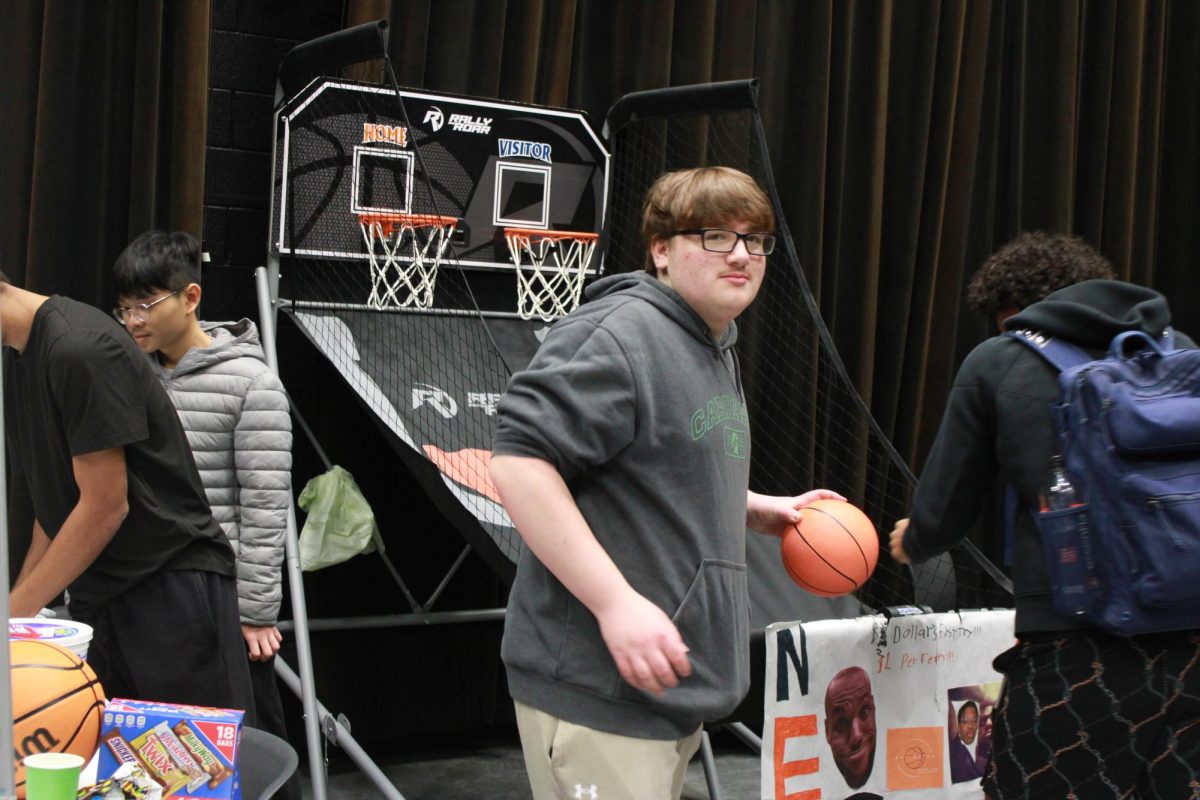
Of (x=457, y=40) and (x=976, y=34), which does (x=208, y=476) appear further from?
(x=976, y=34)

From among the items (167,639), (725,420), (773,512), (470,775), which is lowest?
(470,775)

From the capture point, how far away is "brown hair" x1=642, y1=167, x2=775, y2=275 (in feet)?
5.51

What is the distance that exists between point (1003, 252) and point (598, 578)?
1.08 metres

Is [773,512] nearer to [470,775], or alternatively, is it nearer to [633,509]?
[633,509]

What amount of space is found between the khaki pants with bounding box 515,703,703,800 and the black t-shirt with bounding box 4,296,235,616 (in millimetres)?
891

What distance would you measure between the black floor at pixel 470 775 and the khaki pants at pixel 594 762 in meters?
1.96

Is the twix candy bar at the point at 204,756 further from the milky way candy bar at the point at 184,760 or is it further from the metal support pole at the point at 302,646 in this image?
the metal support pole at the point at 302,646

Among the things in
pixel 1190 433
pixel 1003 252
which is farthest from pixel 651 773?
pixel 1003 252

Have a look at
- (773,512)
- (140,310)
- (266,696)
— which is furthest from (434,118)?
(773,512)

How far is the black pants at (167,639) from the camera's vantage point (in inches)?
90.9

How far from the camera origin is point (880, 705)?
283cm

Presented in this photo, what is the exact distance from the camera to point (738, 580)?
1705 millimetres

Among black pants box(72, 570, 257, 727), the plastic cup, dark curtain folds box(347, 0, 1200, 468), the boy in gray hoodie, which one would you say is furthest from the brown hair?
dark curtain folds box(347, 0, 1200, 468)

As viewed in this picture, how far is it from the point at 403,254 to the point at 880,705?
1.93 meters
